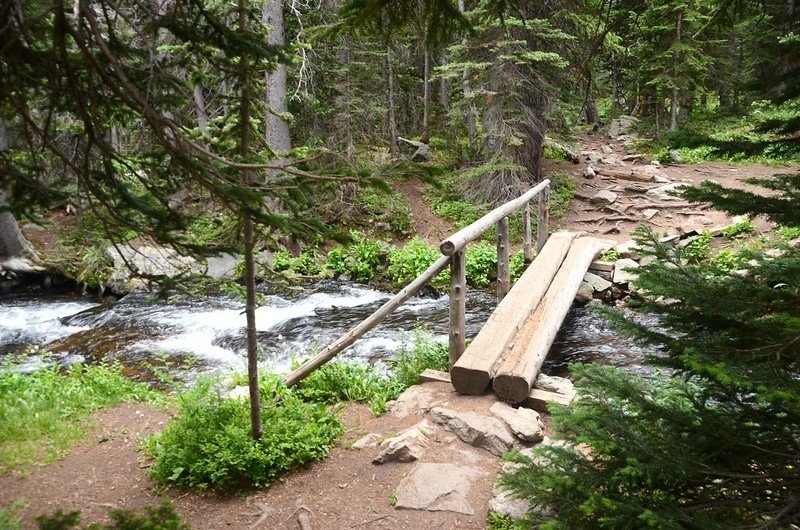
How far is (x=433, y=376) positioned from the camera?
5.80 meters

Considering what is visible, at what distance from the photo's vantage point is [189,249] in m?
2.78

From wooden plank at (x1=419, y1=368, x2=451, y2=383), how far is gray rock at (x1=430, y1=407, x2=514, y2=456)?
84cm

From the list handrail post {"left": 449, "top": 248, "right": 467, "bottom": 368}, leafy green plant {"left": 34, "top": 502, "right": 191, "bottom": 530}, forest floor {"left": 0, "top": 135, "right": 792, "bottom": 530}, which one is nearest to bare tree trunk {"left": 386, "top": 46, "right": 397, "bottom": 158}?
handrail post {"left": 449, "top": 248, "right": 467, "bottom": 368}

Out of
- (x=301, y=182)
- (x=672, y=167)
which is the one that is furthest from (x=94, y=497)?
(x=672, y=167)

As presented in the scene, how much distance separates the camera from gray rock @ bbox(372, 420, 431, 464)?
4383 millimetres

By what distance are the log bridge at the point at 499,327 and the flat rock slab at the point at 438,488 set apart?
43.7 inches

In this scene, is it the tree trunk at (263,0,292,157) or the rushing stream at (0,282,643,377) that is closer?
the rushing stream at (0,282,643,377)

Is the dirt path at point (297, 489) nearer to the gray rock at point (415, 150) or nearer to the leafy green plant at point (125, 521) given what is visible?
the leafy green plant at point (125, 521)

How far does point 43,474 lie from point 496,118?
12270 millimetres

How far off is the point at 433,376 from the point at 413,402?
A: 0.51 meters

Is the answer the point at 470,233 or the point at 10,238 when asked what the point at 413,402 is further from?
the point at 10,238

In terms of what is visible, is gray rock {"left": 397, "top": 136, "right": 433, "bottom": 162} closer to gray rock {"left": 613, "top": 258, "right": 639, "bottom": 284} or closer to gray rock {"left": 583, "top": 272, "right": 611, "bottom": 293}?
gray rock {"left": 613, "top": 258, "right": 639, "bottom": 284}

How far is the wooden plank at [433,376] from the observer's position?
571cm

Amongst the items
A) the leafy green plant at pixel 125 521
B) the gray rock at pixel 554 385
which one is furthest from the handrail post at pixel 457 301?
the leafy green plant at pixel 125 521
